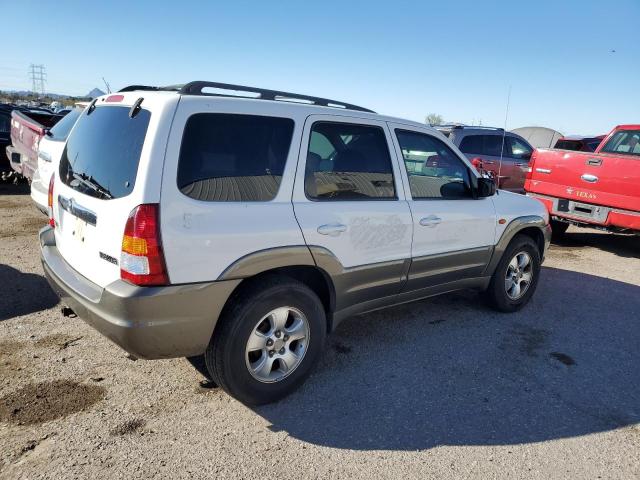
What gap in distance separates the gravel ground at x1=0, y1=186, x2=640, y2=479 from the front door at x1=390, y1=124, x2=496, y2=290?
2.01 ft

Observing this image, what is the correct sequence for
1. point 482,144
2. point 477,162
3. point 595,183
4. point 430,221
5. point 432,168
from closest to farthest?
point 430,221 → point 432,168 → point 595,183 → point 477,162 → point 482,144

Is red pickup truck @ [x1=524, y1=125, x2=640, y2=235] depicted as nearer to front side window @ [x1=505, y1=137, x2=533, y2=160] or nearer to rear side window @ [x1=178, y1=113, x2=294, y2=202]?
front side window @ [x1=505, y1=137, x2=533, y2=160]

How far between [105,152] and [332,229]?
4.79 ft

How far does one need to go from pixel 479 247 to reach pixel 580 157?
411 cm

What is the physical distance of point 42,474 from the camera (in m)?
2.39

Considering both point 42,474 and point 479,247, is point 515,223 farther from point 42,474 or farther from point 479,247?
point 42,474

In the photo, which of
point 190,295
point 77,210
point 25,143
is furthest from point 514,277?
Result: point 25,143

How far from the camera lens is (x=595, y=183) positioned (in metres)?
7.17

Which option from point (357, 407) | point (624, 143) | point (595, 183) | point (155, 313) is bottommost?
point (357, 407)

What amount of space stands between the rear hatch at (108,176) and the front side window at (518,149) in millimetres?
9216

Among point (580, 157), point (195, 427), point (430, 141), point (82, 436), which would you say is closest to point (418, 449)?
point (195, 427)

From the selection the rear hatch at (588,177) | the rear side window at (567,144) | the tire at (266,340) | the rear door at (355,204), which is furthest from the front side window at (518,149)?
the tire at (266,340)

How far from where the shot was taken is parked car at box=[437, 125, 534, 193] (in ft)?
31.8

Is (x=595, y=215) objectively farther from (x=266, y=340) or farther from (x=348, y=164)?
(x=266, y=340)
